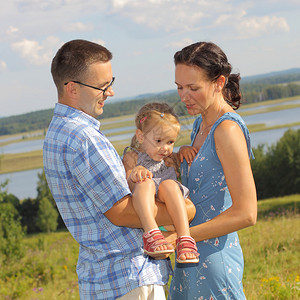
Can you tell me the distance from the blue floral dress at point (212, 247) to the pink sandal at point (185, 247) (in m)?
0.19

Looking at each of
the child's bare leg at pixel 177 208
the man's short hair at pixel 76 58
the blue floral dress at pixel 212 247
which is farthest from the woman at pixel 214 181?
the man's short hair at pixel 76 58

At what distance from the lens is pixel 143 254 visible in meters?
2.35

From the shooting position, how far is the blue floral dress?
104 inches

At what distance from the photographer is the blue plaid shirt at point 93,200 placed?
2.19 meters

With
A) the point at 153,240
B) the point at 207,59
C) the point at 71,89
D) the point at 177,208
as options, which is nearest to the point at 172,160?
A: the point at 177,208

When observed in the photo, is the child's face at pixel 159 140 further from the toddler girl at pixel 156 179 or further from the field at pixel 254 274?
the field at pixel 254 274

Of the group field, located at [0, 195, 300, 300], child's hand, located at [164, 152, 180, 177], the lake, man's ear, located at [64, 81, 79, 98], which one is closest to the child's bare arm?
child's hand, located at [164, 152, 180, 177]

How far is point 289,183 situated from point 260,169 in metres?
4.53

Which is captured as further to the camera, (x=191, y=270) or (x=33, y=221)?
(x=33, y=221)

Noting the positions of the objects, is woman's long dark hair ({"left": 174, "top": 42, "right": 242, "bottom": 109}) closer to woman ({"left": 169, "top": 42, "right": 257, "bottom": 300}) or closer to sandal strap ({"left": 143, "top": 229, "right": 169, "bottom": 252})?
woman ({"left": 169, "top": 42, "right": 257, "bottom": 300})

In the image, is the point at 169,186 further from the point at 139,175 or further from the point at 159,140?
the point at 159,140

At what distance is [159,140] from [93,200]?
0.85 metres

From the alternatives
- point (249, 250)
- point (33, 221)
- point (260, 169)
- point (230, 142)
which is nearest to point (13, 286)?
point (249, 250)

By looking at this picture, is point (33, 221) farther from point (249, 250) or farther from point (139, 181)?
point (139, 181)
